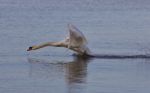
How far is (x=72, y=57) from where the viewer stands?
75.8 ft

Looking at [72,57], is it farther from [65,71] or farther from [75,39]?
[65,71]

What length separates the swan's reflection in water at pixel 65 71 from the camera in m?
17.5

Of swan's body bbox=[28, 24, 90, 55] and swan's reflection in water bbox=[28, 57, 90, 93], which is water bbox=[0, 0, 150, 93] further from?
swan's body bbox=[28, 24, 90, 55]

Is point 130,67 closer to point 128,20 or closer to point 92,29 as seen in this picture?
point 92,29

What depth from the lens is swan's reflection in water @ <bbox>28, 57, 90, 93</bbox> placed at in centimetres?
1750

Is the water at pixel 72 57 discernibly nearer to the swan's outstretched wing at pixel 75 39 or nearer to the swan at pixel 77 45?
the swan at pixel 77 45

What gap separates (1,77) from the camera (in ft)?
60.8

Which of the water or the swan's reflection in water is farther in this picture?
the swan's reflection in water

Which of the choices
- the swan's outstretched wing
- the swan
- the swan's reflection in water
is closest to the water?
the swan's reflection in water

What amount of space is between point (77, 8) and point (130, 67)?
87.2 ft

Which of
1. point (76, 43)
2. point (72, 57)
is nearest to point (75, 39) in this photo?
point (76, 43)

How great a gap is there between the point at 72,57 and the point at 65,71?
10.0ft

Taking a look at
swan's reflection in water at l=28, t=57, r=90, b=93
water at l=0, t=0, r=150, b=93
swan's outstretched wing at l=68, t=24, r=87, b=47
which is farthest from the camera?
swan's outstretched wing at l=68, t=24, r=87, b=47

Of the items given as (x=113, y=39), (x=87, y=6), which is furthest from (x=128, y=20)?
(x=87, y=6)
